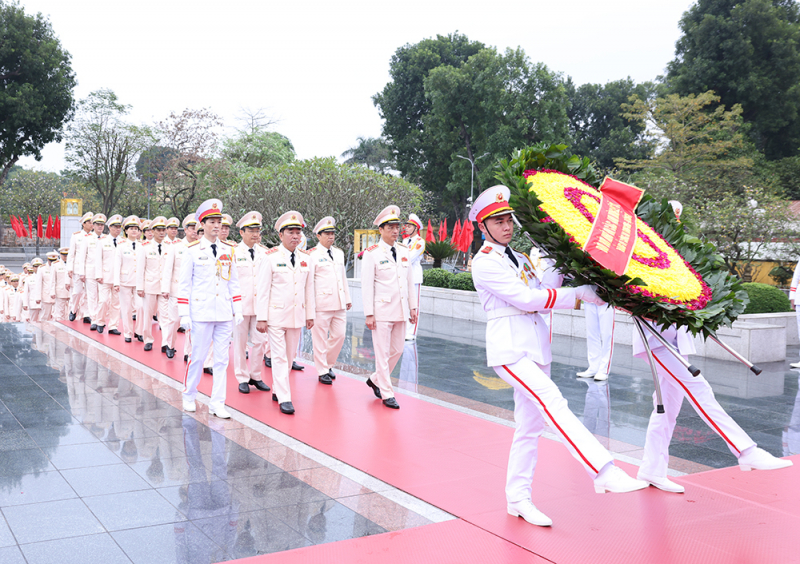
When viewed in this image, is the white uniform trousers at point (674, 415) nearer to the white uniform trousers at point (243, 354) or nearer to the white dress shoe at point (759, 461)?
the white dress shoe at point (759, 461)

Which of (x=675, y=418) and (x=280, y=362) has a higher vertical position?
(x=675, y=418)

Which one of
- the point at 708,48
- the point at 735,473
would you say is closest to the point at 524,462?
the point at 735,473

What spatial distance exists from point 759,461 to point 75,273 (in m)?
11.7

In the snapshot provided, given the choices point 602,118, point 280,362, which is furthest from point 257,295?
point 602,118

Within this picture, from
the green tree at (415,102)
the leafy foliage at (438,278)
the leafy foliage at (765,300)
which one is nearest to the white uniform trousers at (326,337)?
the leafy foliage at (765,300)

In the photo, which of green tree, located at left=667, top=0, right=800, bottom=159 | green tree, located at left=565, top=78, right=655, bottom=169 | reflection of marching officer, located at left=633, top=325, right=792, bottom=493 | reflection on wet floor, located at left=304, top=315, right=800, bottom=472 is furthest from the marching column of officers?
green tree, located at left=565, top=78, right=655, bottom=169

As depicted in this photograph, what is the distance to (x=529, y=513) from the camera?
3850 millimetres

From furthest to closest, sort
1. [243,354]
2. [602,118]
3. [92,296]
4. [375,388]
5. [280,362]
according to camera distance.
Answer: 1. [602,118]
2. [92,296]
3. [243,354]
4. [375,388]
5. [280,362]

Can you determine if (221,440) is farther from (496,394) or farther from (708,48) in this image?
(708,48)

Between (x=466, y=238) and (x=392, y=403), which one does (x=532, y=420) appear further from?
(x=466, y=238)

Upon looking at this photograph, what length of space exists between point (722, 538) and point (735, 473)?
1.42 meters

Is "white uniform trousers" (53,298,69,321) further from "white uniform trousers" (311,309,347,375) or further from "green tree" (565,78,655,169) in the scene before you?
"green tree" (565,78,655,169)

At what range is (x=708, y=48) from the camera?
114 feet

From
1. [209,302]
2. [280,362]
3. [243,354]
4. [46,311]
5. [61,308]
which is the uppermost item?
[209,302]
